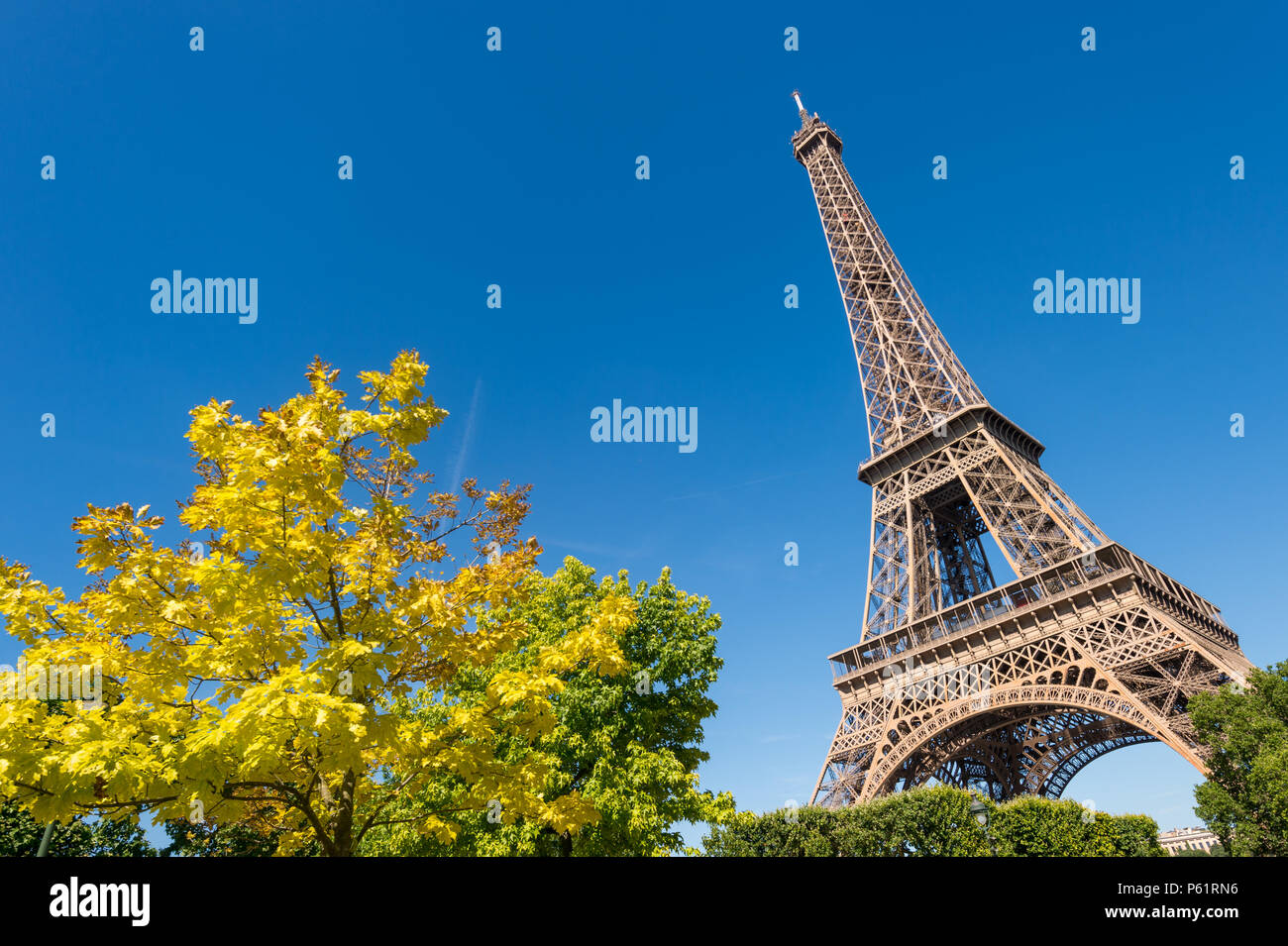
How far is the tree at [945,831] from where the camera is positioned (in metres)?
28.5

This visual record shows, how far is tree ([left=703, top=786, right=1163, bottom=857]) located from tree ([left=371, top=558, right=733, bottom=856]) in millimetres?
14493

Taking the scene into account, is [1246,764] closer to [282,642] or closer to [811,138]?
[282,642]

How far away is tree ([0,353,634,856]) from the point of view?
6156mm

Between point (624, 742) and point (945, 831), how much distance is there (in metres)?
21.0

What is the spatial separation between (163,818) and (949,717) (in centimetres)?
3665

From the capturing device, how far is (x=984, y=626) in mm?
36406

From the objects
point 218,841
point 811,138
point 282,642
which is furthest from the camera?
point 811,138

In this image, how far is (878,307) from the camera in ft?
177

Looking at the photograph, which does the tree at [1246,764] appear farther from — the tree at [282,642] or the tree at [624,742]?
the tree at [282,642]

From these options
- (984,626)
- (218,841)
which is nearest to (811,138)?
(984,626)

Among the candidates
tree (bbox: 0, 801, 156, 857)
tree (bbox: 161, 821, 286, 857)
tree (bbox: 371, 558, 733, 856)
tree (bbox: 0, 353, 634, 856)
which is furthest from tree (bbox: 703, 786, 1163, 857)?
tree (bbox: 0, 801, 156, 857)

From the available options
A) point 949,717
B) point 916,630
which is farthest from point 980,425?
point 949,717

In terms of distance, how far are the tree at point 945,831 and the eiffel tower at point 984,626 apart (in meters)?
4.34

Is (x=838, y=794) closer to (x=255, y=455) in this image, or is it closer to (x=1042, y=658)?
(x=1042, y=658)
